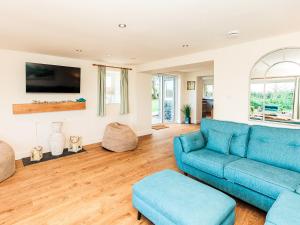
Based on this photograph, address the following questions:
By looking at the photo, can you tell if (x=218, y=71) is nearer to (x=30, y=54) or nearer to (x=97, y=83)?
(x=97, y=83)

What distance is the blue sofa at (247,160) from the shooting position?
6.66ft

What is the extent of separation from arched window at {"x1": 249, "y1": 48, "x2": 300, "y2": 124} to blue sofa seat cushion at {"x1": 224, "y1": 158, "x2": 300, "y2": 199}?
1.06 m

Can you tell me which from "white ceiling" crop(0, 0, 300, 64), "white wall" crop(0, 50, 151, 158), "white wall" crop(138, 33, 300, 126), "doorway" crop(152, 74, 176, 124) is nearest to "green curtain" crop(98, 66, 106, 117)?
"white wall" crop(0, 50, 151, 158)

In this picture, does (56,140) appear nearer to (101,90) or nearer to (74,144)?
(74,144)

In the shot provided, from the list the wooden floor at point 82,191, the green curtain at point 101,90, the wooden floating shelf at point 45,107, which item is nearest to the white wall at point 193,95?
the green curtain at point 101,90

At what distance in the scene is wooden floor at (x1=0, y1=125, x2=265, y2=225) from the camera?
6.79 feet

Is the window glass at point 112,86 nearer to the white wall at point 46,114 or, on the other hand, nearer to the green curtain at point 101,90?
the white wall at point 46,114

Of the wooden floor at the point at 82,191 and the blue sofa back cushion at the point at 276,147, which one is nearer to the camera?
the wooden floor at the point at 82,191

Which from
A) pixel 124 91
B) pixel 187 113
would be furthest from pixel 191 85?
pixel 124 91

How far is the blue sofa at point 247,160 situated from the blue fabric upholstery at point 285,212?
0.30 meters

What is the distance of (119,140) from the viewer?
4.38 m

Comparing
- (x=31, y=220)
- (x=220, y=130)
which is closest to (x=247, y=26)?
(x=220, y=130)

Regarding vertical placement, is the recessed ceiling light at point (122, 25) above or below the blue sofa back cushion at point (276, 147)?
above

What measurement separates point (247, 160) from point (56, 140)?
3708 mm
